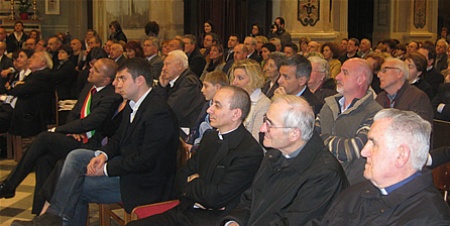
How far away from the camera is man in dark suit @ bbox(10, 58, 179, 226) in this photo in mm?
4684

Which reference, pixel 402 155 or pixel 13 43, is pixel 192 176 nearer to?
pixel 402 155

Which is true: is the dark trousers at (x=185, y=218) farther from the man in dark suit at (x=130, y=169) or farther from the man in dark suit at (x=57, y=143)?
the man in dark suit at (x=57, y=143)

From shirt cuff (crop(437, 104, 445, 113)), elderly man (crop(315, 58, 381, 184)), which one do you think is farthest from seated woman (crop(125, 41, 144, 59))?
elderly man (crop(315, 58, 381, 184))

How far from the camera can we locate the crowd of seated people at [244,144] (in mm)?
2910

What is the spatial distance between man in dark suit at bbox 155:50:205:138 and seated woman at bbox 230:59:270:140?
3.32 feet

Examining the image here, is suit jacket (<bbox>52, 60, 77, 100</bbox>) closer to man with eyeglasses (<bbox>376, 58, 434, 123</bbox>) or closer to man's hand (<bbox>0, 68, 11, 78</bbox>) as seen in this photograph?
man's hand (<bbox>0, 68, 11, 78</bbox>)

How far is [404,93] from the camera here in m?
5.73

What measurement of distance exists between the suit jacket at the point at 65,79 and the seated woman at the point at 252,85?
12.6ft

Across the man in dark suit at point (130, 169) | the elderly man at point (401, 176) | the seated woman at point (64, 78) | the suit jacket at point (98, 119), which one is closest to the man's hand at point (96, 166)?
the man in dark suit at point (130, 169)

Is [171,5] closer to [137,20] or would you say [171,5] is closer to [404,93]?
[137,20]

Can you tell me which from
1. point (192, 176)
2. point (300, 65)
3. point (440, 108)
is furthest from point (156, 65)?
point (192, 176)

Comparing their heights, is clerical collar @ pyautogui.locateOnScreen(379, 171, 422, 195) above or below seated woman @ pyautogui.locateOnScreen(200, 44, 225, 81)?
below

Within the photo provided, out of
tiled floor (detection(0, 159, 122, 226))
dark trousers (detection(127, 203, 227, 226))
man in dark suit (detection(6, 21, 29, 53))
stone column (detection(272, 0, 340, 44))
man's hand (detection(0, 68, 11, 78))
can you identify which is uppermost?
stone column (detection(272, 0, 340, 44))

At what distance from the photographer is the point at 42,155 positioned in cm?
580
